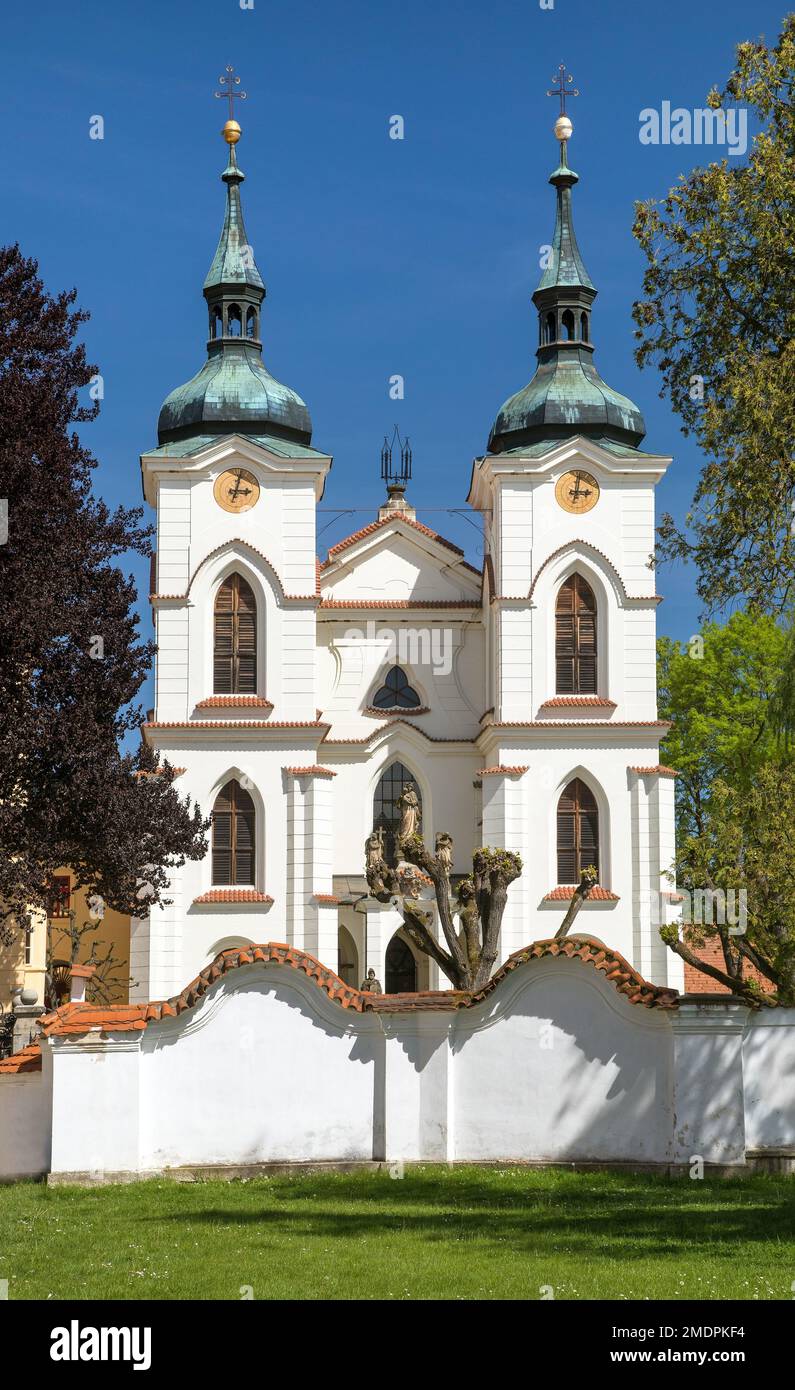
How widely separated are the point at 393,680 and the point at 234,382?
24.3ft

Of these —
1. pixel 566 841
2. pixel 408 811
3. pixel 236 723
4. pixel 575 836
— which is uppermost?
pixel 236 723

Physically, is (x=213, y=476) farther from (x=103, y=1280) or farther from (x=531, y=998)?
(x=103, y=1280)

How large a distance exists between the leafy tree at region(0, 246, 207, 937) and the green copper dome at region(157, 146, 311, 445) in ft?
37.1

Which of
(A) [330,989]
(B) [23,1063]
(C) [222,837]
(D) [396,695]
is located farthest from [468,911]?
(D) [396,695]

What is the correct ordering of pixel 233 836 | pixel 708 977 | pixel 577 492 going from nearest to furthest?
pixel 233 836, pixel 577 492, pixel 708 977

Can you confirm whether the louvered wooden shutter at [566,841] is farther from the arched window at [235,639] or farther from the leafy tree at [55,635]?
the leafy tree at [55,635]

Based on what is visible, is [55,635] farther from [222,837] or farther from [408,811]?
[222,837]

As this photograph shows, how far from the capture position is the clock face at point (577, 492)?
→ 127ft

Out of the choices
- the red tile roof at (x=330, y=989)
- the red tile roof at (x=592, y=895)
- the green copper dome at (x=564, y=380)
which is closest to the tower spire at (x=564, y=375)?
the green copper dome at (x=564, y=380)

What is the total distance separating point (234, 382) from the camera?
40.0 m

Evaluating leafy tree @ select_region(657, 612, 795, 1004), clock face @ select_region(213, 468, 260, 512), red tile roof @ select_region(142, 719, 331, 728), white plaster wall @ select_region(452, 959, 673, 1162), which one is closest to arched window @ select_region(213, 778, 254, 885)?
red tile roof @ select_region(142, 719, 331, 728)

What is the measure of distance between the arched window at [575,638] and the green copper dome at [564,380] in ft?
11.7
